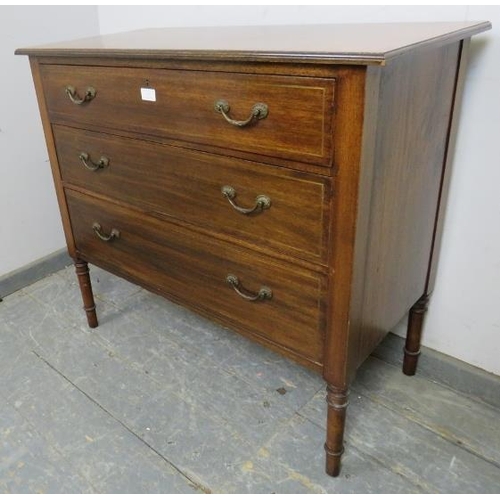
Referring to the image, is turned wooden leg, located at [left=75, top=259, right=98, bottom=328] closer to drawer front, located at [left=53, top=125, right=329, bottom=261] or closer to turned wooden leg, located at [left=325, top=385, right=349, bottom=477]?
drawer front, located at [left=53, top=125, right=329, bottom=261]

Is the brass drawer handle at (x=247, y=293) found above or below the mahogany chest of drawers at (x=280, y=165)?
below

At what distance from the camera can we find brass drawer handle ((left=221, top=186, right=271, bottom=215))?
3.19 ft

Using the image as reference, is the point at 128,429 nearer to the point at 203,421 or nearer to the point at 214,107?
the point at 203,421

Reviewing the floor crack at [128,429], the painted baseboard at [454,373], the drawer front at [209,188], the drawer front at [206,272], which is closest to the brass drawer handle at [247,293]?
the drawer front at [206,272]

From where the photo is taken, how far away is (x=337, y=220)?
890mm

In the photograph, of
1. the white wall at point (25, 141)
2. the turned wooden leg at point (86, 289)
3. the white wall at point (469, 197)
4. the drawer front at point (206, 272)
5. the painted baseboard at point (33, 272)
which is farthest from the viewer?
the painted baseboard at point (33, 272)

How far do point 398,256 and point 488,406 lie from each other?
1.92 feet

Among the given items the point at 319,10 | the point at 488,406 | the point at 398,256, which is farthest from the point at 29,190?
the point at 488,406

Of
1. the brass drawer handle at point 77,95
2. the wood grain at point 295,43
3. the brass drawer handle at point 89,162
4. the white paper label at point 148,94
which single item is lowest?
the brass drawer handle at point 89,162

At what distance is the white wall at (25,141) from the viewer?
69.2 inches

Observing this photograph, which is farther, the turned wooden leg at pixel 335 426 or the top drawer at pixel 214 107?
the turned wooden leg at pixel 335 426

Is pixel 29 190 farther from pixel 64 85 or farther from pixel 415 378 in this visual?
pixel 415 378

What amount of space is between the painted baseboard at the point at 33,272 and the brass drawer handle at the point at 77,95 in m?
0.95

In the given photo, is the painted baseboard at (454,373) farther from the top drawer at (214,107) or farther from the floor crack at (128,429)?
the top drawer at (214,107)
